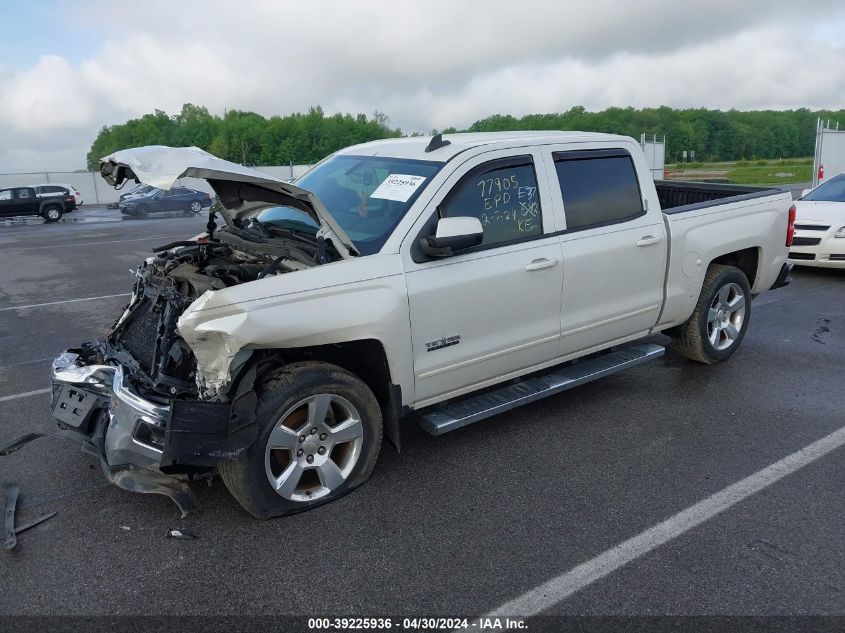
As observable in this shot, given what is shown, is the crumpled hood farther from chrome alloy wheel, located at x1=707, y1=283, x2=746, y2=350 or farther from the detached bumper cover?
the detached bumper cover

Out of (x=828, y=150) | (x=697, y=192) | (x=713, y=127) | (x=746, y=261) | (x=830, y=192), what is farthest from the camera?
(x=713, y=127)

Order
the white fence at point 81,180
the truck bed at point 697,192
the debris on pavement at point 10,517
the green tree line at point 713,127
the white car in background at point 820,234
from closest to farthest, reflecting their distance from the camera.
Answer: the debris on pavement at point 10,517
the truck bed at point 697,192
the white car in background at point 820,234
the white fence at point 81,180
the green tree line at point 713,127

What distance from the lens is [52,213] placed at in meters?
28.7

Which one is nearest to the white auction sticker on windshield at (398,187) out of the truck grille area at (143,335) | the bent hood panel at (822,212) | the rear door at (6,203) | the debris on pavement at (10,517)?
the truck grille area at (143,335)

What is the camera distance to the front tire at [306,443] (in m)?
3.51

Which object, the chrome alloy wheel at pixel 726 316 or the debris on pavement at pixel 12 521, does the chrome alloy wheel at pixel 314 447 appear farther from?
the chrome alloy wheel at pixel 726 316

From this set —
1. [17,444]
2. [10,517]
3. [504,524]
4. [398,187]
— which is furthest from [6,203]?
[504,524]

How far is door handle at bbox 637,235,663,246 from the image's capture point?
4.98 m

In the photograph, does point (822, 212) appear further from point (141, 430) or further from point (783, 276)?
point (141, 430)

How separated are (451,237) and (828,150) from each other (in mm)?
26492

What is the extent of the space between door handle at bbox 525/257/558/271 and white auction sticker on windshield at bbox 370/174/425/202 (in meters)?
0.86

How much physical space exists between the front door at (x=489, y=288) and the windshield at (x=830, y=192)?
7.96m

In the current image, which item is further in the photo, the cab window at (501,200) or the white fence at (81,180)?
the white fence at (81,180)

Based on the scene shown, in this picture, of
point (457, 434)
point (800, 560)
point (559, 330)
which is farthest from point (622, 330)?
point (800, 560)
